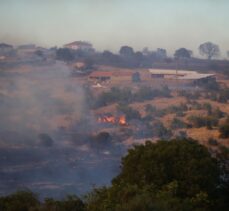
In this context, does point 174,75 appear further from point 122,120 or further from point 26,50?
point 26,50

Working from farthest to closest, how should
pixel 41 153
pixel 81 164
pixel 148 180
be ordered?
1. pixel 41 153
2. pixel 81 164
3. pixel 148 180

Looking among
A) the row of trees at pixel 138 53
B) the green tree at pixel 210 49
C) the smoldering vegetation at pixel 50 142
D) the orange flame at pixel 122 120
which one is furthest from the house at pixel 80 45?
the orange flame at pixel 122 120

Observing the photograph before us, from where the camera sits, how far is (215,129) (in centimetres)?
2277

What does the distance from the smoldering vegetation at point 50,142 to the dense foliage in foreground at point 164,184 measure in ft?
15.2

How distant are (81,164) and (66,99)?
1390 centimetres

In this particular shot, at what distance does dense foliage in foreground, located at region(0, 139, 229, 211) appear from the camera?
8.27 metres

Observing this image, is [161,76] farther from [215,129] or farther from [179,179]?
[179,179]

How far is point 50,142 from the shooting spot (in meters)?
20.5

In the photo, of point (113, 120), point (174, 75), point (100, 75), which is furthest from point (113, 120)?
point (174, 75)

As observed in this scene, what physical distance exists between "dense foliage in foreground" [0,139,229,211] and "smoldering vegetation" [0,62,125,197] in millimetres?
4620

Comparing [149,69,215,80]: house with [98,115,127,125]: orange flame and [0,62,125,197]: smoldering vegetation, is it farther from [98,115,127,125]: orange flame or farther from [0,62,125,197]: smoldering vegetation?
[98,115,127,125]: orange flame

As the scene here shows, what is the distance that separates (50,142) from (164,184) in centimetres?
1139

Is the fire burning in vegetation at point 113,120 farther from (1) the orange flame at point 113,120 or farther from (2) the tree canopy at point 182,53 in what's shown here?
(2) the tree canopy at point 182,53

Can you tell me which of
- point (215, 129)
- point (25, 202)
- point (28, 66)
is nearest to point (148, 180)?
point (25, 202)
